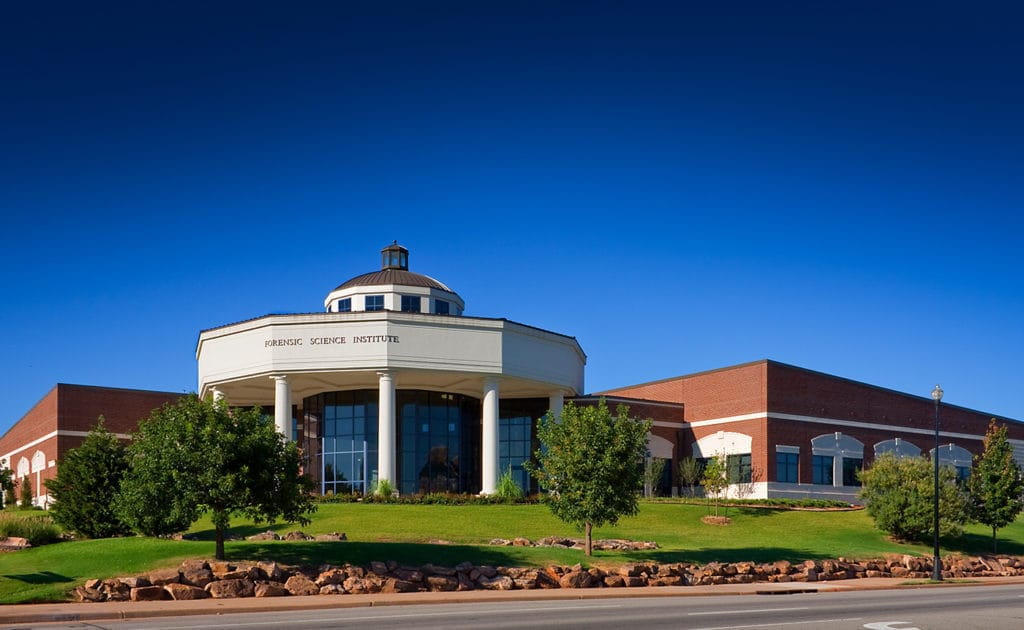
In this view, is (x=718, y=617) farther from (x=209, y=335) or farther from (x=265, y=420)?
(x=209, y=335)

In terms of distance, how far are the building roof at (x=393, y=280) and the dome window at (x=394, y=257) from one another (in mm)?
885

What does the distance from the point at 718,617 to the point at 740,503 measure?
117ft

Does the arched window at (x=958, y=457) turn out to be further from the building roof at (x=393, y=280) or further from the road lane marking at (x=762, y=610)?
the road lane marking at (x=762, y=610)

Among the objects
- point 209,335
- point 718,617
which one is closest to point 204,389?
point 209,335

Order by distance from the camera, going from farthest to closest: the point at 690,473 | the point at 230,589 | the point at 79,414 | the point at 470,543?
the point at 79,414 → the point at 690,473 → the point at 470,543 → the point at 230,589

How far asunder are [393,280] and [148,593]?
122ft

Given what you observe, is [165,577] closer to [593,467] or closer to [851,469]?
[593,467]

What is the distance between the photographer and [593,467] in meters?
34.6

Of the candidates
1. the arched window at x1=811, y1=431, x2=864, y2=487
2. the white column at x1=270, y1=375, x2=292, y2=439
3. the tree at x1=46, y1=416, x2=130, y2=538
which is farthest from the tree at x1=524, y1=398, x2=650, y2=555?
the arched window at x1=811, y1=431, x2=864, y2=487

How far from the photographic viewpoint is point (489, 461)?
5234cm

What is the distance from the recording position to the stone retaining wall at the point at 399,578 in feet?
82.1

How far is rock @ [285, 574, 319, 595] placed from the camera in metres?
26.4

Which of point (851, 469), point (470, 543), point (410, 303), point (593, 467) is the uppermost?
point (410, 303)

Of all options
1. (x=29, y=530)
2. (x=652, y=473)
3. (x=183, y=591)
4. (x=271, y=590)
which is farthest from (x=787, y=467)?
(x=183, y=591)
